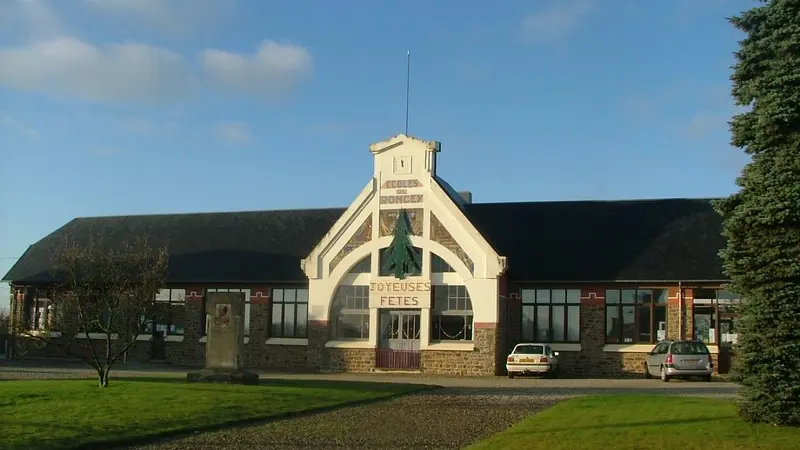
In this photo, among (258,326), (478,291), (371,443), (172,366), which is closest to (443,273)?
(478,291)

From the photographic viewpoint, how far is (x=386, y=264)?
121 feet

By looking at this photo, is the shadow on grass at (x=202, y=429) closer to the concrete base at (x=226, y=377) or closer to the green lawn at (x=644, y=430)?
the green lawn at (x=644, y=430)

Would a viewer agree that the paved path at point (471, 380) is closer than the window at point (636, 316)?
Yes

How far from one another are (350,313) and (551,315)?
8.23 m

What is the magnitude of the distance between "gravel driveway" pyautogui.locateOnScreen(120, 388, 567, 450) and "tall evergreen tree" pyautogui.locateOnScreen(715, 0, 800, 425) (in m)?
4.64

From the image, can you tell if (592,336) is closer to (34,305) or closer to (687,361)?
(687,361)

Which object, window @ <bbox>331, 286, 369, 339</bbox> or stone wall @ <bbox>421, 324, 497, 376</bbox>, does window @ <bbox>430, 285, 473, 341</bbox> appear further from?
window @ <bbox>331, 286, 369, 339</bbox>

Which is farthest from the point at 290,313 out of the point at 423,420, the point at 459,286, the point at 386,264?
the point at 423,420

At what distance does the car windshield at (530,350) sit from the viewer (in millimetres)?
Result: 33719

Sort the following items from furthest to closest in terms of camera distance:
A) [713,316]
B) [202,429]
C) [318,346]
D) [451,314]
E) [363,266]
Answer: [363,266] → [318,346] → [451,314] → [713,316] → [202,429]

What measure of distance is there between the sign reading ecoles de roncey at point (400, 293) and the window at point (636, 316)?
7315mm

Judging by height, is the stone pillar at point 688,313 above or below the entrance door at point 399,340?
above

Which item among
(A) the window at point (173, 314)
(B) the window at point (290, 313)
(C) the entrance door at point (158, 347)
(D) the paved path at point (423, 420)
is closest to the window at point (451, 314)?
(D) the paved path at point (423, 420)

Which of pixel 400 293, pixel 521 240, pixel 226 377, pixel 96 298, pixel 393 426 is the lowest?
pixel 393 426
